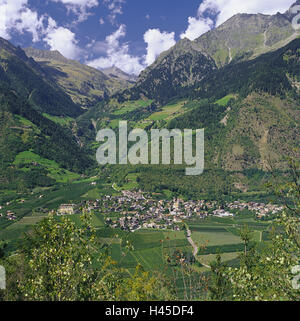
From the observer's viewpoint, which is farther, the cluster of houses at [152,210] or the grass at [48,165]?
the grass at [48,165]

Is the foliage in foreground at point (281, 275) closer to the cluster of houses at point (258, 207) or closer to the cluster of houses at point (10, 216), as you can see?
the cluster of houses at point (10, 216)

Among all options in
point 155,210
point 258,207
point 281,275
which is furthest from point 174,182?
point 281,275

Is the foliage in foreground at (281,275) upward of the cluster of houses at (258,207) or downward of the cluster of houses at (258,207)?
upward

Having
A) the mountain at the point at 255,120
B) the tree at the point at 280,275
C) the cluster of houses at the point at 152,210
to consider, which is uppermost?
the mountain at the point at 255,120

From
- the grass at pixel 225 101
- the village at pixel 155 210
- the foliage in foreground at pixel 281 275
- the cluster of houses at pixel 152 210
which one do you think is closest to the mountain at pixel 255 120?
the grass at pixel 225 101
